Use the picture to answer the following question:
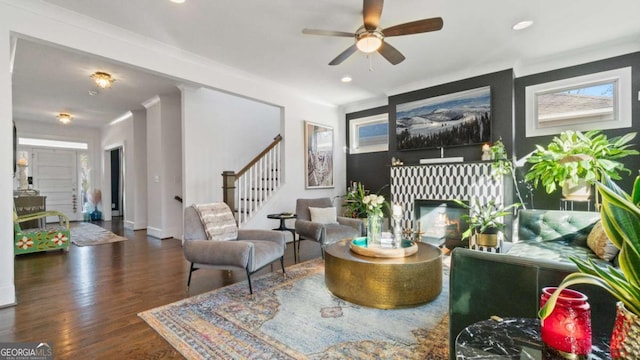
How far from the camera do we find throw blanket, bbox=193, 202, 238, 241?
3150mm

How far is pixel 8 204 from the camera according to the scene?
8.62 ft

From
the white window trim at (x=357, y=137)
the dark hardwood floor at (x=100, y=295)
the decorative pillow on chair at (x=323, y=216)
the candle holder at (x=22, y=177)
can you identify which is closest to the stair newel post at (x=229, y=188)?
the dark hardwood floor at (x=100, y=295)

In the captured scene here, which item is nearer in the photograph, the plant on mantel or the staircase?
the plant on mantel

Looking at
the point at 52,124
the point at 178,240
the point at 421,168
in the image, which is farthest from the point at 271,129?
the point at 52,124

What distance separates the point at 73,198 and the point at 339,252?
364 inches

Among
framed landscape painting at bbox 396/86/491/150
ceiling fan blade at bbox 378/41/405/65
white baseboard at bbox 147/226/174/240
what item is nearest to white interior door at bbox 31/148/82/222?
white baseboard at bbox 147/226/174/240

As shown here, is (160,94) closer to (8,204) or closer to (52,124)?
(8,204)

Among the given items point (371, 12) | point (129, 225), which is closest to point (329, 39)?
point (371, 12)

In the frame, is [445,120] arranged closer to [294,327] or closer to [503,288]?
[503,288]

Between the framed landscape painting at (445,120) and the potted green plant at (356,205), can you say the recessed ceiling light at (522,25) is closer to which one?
the framed landscape painting at (445,120)

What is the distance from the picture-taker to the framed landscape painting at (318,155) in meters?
5.76

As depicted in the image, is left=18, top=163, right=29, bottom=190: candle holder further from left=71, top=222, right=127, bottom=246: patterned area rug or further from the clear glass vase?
the clear glass vase

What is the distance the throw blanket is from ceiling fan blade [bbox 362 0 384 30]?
2509 millimetres

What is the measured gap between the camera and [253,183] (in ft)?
17.9
